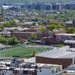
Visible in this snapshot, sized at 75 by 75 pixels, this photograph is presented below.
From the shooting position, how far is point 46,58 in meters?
15.2

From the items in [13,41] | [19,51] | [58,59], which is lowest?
[13,41]

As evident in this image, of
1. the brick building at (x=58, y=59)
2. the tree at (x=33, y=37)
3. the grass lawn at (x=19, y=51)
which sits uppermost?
the brick building at (x=58, y=59)

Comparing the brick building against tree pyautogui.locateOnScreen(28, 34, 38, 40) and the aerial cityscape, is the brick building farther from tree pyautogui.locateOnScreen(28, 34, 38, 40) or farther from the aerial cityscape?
tree pyautogui.locateOnScreen(28, 34, 38, 40)

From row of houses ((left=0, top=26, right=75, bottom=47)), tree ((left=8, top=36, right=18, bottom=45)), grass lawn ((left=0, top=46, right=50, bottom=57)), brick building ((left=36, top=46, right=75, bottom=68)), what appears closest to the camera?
brick building ((left=36, top=46, right=75, bottom=68))

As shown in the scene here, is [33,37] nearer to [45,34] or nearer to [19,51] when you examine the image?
[45,34]

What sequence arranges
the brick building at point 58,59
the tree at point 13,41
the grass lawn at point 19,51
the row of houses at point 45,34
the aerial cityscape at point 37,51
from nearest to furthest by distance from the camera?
the aerial cityscape at point 37,51 → the brick building at point 58,59 → the grass lawn at point 19,51 → the row of houses at point 45,34 → the tree at point 13,41

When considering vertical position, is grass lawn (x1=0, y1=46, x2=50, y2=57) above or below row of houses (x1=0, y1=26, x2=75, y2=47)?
above

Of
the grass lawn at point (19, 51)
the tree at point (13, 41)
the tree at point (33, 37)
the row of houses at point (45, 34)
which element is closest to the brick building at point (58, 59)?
the grass lawn at point (19, 51)

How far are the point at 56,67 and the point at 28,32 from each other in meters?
13.1

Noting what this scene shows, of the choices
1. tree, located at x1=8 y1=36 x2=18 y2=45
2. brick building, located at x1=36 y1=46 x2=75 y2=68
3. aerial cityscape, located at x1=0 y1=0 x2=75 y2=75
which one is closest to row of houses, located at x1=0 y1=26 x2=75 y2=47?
aerial cityscape, located at x1=0 y1=0 x2=75 y2=75

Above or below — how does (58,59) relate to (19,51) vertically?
above

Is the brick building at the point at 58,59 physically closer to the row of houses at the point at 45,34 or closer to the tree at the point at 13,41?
the row of houses at the point at 45,34

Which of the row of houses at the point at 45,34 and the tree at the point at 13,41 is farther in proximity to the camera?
the tree at the point at 13,41

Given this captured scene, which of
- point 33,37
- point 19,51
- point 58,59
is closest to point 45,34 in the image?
point 33,37
